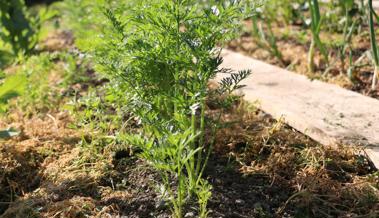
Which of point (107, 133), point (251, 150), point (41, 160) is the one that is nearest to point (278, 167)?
point (251, 150)

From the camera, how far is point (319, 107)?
255 cm

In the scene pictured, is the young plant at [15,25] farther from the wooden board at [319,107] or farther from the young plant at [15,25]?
the wooden board at [319,107]

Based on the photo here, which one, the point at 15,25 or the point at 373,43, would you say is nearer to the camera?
the point at 373,43

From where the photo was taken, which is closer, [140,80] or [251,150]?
[140,80]

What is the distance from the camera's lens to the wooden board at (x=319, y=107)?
221cm

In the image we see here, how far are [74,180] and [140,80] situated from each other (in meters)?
0.58

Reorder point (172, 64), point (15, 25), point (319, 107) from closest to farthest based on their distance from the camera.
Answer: point (172, 64) → point (319, 107) → point (15, 25)

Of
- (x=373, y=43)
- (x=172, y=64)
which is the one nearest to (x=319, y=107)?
(x=373, y=43)

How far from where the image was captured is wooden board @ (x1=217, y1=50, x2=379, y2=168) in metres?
2.21

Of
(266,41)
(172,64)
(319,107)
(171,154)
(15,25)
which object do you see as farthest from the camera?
(15,25)

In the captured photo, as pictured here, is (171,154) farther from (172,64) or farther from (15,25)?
(15,25)

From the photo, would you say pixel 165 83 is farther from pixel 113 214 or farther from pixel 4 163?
pixel 4 163

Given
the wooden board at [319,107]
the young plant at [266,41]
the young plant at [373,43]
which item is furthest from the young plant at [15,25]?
the young plant at [373,43]

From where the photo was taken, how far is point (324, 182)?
191cm
